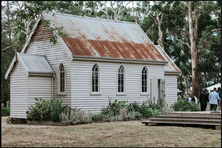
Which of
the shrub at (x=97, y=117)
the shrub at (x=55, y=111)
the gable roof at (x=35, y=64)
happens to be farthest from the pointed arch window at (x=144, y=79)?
the shrub at (x=55, y=111)

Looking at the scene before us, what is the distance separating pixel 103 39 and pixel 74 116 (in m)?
7.38

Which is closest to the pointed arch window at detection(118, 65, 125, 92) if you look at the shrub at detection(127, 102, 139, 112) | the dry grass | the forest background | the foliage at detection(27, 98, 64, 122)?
the shrub at detection(127, 102, 139, 112)

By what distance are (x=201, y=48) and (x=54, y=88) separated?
26838mm

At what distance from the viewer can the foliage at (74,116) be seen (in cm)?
2665

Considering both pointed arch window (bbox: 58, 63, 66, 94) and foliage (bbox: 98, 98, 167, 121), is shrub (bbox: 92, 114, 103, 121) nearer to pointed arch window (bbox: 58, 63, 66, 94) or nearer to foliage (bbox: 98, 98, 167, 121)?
foliage (bbox: 98, 98, 167, 121)

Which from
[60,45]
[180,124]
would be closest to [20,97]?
[60,45]

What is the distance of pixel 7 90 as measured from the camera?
51281mm

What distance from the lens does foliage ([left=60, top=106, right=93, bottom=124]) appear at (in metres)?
26.6

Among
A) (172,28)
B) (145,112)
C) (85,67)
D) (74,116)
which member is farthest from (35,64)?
(172,28)

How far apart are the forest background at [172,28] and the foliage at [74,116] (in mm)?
19419

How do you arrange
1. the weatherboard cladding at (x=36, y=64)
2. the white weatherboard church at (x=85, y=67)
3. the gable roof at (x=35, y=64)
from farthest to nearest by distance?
the white weatherboard church at (x=85, y=67), the weatherboard cladding at (x=36, y=64), the gable roof at (x=35, y=64)

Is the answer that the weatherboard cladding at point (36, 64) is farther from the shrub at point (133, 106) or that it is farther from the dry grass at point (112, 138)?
the dry grass at point (112, 138)

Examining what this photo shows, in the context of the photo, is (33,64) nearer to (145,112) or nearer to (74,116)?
(74,116)

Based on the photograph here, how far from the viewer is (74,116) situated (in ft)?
Answer: 88.5
